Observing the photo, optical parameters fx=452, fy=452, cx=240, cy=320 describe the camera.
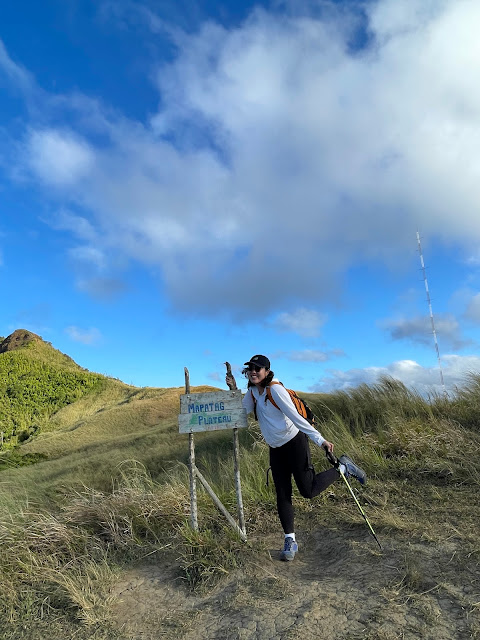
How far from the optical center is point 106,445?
15.5 meters

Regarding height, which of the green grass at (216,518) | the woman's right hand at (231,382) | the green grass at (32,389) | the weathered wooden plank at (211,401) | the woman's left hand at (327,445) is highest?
the green grass at (32,389)

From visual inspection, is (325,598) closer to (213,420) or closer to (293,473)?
(293,473)

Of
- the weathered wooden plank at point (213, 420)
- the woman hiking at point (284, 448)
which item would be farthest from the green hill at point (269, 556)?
the weathered wooden plank at point (213, 420)

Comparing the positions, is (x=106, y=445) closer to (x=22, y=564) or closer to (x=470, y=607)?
(x=22, y=564)

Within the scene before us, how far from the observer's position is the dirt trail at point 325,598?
3.40 metres

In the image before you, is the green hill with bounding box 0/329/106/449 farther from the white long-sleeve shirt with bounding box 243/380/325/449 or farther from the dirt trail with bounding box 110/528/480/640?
the white long-sleeve shirt with bounding box 243/380/325/449

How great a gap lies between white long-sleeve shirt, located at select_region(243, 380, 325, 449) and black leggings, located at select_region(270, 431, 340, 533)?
0.09 m

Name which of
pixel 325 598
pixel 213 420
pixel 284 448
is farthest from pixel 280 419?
pixel 325 598

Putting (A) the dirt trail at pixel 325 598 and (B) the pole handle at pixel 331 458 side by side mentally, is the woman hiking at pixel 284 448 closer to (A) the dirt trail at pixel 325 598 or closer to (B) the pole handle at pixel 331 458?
(B) the pole handle at pixel 331 458

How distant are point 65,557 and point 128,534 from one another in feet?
2.34

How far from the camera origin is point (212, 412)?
17.2 ft

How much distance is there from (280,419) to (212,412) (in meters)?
1.01

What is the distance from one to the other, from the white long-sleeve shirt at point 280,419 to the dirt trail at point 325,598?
1224 mm

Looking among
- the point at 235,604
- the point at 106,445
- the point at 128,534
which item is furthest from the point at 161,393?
the point at 235,604
